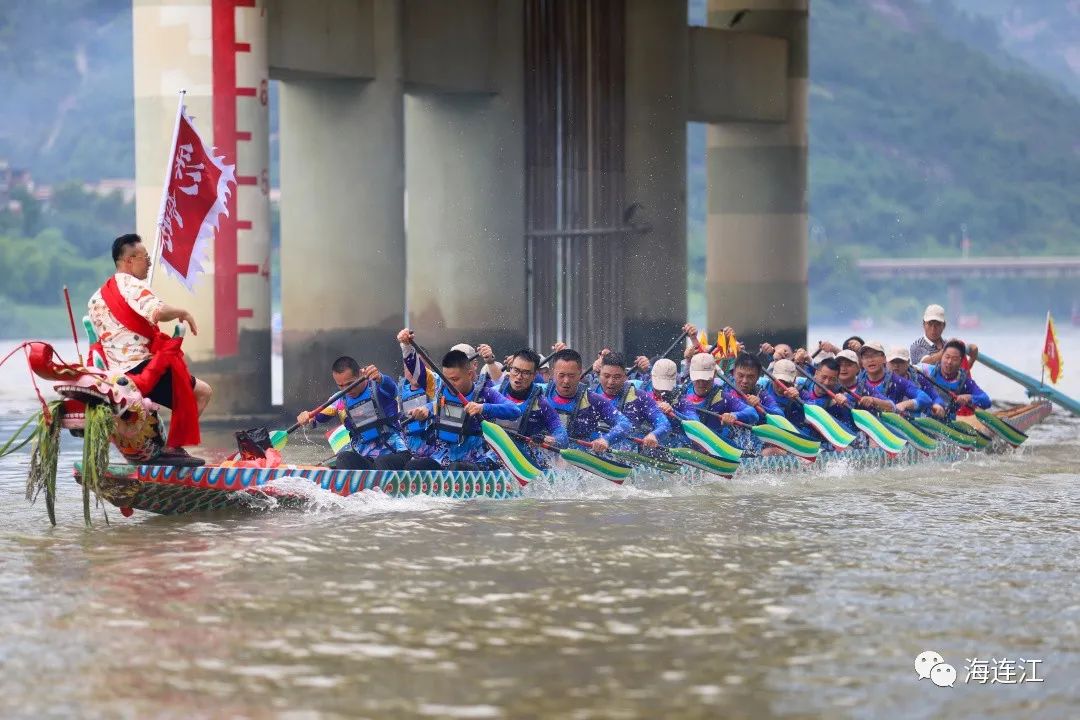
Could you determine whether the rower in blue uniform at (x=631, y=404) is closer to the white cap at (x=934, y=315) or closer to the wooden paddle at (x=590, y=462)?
the wooden paddle at (x=590, y=462)

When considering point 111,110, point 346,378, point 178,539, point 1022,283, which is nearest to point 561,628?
point 178,539

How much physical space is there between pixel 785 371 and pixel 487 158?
9.32 metres

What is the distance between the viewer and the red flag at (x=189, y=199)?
561 inches

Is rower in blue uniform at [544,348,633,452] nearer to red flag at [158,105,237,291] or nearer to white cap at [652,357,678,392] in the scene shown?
white cap at [652,357,678,392]

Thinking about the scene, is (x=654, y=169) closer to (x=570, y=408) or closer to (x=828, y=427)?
(x=828, y=427)

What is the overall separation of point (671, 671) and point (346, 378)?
20.7 ft

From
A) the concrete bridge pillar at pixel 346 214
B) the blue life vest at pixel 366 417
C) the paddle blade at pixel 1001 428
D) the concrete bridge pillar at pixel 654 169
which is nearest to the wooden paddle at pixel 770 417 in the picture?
the paddle blade at pixel 1001 428

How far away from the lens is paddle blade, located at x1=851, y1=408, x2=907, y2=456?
17891mm

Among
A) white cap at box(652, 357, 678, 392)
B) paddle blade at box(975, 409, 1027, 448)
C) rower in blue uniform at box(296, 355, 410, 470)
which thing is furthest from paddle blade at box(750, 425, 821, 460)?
rower in blue uniform at box(296, 355, 410, 470)

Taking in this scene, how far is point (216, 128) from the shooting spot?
21.4 m

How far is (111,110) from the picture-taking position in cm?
8888

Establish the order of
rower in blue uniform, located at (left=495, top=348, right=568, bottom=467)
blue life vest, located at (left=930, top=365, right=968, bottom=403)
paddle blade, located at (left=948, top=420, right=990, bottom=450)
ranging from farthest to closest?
blue life vest, located at (left=930, top=365, right=968, bottom=403) < paddle blade, located at (left=948, top=420, right=990, bottom=450) < rower in blue uniform, located at (left=495, top=348, right=568, bottom=467)

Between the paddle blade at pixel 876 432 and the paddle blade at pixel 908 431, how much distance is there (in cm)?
12

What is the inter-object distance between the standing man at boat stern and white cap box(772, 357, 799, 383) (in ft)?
22.9
